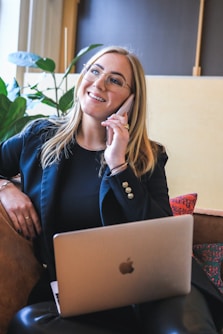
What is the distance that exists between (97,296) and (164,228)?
208 millimetres

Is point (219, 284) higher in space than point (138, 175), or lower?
lower

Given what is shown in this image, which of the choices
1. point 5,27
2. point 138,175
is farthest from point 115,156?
point 5,27

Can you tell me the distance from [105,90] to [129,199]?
367 millimetres

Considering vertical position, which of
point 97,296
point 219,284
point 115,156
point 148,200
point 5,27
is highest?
point 5,27

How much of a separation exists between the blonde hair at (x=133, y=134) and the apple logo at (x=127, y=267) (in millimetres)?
433

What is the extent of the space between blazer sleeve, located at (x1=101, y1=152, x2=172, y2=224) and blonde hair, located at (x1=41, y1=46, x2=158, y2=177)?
0.08 meters

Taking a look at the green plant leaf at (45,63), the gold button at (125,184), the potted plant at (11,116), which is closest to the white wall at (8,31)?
the green plant leaf at (45,63)

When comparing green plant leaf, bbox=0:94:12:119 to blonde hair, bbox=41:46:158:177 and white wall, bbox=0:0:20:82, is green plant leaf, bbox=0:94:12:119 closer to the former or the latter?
blonde hair, bbox=41:46:158:177

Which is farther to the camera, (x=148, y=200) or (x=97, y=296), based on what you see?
(x=148, y=200)

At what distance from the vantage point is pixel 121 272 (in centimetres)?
95

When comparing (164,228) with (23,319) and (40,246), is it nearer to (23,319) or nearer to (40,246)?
(23,319)

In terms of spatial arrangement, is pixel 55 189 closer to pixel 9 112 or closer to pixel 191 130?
pixel 9 112

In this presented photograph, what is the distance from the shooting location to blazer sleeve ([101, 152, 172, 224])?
1232mm

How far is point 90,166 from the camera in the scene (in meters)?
1.36
